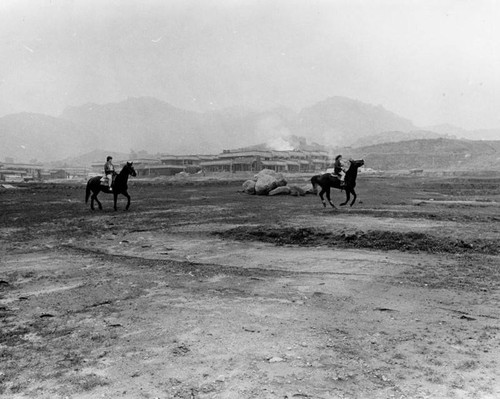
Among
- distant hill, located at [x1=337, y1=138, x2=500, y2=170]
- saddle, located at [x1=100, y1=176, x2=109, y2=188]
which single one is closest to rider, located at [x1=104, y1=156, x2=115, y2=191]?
saddle, located at [x1=100, y1=176, x2=109, y2=188]

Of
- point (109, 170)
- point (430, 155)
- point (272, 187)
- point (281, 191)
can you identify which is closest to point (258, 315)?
point (109, 170)

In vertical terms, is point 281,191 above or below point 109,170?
below

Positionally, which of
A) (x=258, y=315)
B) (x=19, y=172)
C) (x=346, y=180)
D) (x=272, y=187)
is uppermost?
(x=19, y=172)

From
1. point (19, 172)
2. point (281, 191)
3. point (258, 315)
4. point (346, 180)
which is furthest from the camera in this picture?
point (19, 172)

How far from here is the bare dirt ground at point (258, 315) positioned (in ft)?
13.1

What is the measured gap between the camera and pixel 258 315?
18.9 feet

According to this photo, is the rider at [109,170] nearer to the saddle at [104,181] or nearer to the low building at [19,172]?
the saddle at [104,181]

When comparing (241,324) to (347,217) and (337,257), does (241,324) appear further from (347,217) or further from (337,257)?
(347,217)

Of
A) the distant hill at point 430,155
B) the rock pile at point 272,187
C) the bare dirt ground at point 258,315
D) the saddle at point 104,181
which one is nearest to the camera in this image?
the bare dirt ground at point 258,315

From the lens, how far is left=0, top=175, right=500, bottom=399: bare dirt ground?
399cm

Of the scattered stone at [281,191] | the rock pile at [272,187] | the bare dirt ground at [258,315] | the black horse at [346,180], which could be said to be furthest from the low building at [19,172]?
the bare dirt ground at [258,315]

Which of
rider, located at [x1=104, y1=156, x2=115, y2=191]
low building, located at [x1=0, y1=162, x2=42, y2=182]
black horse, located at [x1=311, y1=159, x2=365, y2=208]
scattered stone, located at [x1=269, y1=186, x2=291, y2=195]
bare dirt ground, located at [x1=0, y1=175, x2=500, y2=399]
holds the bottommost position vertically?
bare dirt ground, located at [x1=0, y1=175, x2=500, y2=399]

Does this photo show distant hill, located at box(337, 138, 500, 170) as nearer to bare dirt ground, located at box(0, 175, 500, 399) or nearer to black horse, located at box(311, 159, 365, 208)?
black horse, located at box(311, 159, 365, 208)

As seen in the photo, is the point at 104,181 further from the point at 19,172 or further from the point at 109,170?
the point at 19,172
